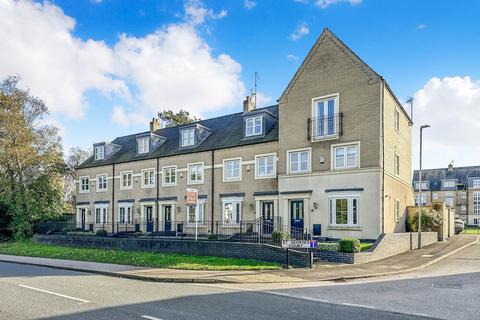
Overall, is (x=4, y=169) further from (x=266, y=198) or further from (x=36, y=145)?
(x=266, y=198)

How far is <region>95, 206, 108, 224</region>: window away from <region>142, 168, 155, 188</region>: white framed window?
589 cm

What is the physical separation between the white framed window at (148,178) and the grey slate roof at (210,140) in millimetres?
1222

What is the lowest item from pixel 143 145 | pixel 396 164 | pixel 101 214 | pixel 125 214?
pixel 101 214

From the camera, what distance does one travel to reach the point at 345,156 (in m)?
24.2

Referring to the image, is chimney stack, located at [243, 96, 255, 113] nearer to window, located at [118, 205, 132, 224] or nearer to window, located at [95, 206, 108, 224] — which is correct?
window, located at [118, 205, 132, 224]

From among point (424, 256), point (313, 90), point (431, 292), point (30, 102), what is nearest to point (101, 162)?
point (30, 102)

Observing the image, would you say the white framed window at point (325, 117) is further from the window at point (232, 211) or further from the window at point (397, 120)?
the window at point (232, 211)

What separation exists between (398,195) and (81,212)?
1206 inches

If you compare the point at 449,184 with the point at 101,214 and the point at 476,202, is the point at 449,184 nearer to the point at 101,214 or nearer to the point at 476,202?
the point at 476,202

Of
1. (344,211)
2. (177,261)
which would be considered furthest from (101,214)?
(344,211)

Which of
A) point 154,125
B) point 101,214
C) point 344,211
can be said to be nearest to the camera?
point 344,211

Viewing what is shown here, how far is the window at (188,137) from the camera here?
3348 cm

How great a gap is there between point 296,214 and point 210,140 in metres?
10.5

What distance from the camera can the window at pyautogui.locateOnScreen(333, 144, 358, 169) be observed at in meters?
23.9
